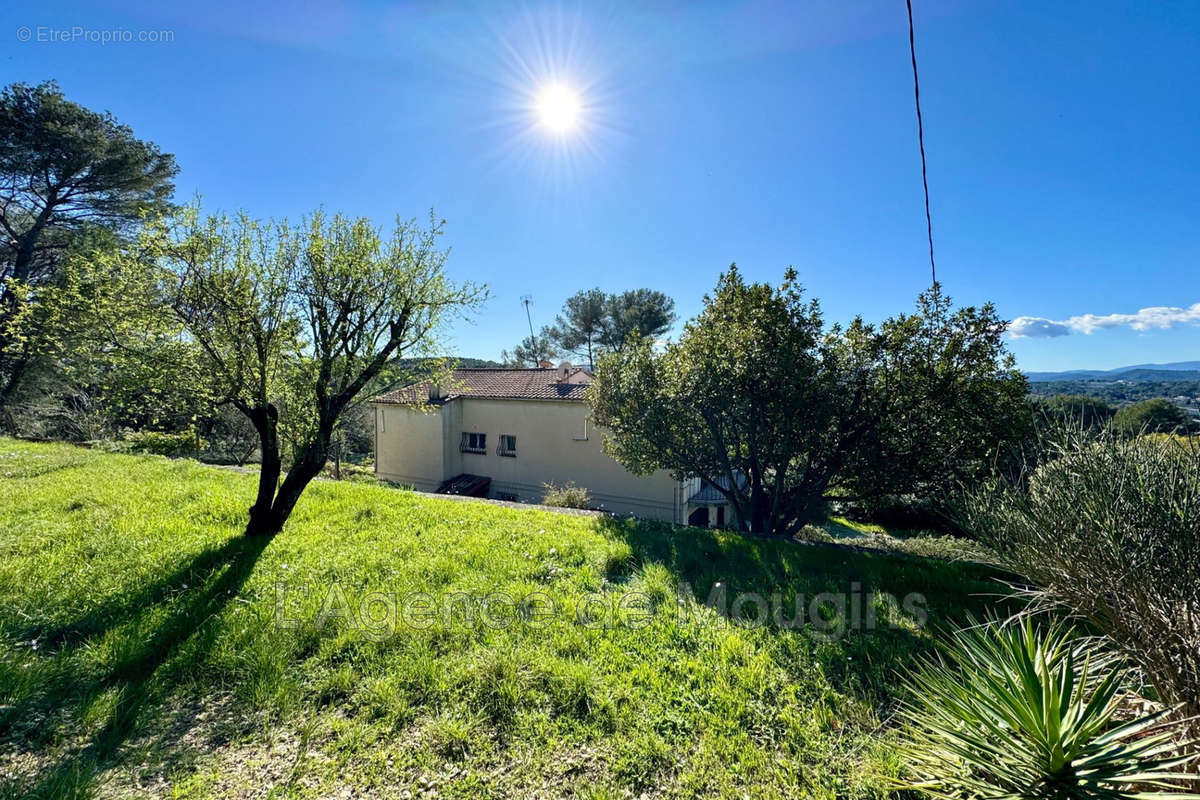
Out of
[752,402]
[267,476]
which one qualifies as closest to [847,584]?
[752,402]

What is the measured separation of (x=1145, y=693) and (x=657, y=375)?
6.52 meters

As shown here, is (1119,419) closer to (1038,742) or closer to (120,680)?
(1038,742)

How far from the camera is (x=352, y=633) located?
3314 mm

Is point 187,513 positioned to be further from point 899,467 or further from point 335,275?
point 899,467

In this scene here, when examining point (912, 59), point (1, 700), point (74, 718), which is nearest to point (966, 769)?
point (74, 718)

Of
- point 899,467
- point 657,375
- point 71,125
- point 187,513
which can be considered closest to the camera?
point 187,513

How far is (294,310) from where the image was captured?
5227 millimetres

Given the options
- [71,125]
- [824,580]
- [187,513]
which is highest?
[71,125]

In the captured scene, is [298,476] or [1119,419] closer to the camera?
[1119,419]

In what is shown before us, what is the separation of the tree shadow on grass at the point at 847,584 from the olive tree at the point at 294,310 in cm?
418

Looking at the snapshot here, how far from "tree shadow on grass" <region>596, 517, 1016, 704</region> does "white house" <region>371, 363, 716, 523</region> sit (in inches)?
294

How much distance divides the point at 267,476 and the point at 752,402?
Result: 699cm

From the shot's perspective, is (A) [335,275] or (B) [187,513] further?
(B) [187,513]

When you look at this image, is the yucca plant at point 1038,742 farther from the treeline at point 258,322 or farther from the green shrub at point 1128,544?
the treeline at point 258,322
